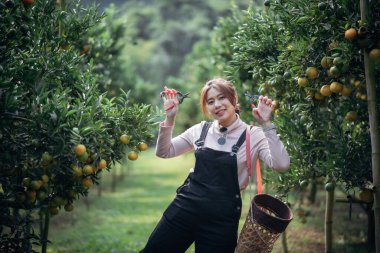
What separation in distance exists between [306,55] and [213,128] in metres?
1.09

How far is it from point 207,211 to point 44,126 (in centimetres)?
135

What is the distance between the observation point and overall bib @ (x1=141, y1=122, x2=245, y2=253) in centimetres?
365

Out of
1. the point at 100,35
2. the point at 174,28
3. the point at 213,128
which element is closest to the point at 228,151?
the point at 213,128

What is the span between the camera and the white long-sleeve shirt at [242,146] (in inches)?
137

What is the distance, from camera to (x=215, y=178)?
3701 mm

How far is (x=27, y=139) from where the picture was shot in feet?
12.4

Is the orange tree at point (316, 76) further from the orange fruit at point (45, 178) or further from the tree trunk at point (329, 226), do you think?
the orange fruit at point (45, 178)

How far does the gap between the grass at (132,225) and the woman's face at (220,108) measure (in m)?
3.88

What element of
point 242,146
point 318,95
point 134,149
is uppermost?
point 318,95

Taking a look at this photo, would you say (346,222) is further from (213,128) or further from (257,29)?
(213,128)

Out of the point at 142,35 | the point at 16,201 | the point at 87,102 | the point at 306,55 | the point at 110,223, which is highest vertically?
the point at 142,35

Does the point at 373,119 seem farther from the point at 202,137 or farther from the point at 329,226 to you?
the point at 329,226

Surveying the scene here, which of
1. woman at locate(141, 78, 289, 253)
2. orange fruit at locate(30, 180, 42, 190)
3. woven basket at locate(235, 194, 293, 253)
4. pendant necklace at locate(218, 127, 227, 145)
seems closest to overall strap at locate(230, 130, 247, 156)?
woman at locate(141, 78, 289, 253)

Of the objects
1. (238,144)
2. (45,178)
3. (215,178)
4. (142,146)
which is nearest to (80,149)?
(45,178)
